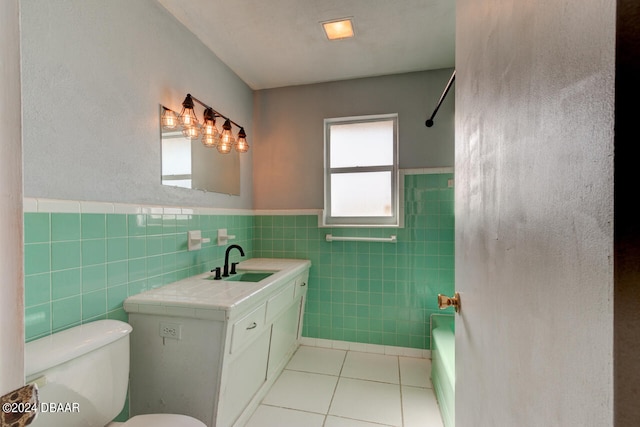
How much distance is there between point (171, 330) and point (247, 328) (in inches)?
14.2

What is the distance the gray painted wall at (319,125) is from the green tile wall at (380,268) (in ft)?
0.70

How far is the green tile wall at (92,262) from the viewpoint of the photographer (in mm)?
974

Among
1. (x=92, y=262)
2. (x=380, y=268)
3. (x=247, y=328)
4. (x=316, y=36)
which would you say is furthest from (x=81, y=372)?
(x=316, y=36)

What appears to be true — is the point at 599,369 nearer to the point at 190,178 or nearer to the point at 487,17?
the point at 487,17

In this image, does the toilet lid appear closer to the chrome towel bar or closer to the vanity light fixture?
the vanity light fixture

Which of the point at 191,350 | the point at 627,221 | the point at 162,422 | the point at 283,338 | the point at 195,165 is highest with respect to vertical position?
the point at 195,165

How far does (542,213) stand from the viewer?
15.9 inches

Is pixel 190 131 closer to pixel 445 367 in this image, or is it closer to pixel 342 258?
pixel 342 258

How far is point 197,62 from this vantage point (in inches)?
73.7

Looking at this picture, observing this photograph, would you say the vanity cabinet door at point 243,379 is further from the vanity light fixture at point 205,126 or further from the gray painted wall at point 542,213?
the vanity light fixture at point 205,126

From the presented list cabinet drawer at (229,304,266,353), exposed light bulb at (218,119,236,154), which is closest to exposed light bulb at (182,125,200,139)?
Answer: exposed light bulb at (218,119,236,154)

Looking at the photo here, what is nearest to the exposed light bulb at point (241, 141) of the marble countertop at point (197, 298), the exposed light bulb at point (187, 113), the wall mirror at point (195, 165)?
the wall mirror at point (195, 165)

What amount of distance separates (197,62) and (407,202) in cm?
202

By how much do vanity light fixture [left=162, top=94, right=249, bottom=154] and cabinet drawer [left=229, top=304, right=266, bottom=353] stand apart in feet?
4.02
